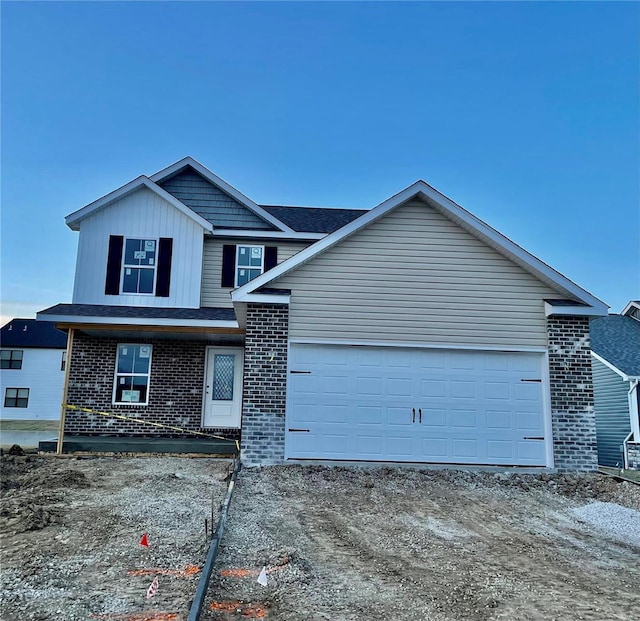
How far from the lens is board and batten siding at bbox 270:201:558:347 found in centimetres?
1034

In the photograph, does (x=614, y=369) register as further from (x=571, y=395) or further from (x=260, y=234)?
(x=260, y=234)

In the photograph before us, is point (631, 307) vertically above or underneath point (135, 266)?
above

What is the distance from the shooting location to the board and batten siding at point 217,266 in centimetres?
1445

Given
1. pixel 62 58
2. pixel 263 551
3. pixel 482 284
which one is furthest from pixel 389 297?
pixel 62 58

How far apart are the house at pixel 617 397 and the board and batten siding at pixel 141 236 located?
40.1ft

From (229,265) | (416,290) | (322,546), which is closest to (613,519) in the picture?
(322,546)

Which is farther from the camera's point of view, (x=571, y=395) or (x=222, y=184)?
(x=222, y=184)

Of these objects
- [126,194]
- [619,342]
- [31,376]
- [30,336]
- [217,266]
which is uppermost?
[126,194]

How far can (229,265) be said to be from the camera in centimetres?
1473

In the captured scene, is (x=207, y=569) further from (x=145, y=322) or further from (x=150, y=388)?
(x=150, y=388)

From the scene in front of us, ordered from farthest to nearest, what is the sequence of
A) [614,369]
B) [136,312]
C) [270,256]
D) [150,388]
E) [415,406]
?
[614,369]
[270,256]
[150,388]
[136,312]
[415,406]

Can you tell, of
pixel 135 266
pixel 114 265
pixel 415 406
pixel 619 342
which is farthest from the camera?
pixel 619 342

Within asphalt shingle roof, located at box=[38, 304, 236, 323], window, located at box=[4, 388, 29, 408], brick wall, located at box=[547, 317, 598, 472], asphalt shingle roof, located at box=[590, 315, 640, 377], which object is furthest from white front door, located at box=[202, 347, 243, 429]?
window, located at box=[4, 388, 29, 408]

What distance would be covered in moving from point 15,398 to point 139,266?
2559cm
